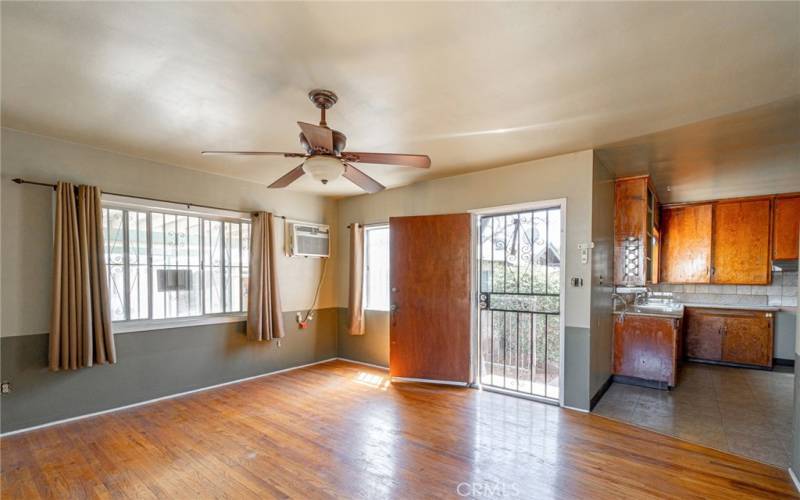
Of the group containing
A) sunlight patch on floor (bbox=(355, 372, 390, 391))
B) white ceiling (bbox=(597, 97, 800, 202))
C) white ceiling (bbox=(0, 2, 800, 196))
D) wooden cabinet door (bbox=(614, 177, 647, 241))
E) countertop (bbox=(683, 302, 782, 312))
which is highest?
white ceiling (bbox=(0, 2, 800, 196))

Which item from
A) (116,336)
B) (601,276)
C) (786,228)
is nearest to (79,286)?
(116,336)

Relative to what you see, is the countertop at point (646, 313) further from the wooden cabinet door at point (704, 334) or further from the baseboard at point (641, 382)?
the wooden cabinet door at point (704, 334)

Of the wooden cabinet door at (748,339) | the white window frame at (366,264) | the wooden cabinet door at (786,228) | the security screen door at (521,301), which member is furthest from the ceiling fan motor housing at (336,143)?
the wooden cabinet door at (786,228)

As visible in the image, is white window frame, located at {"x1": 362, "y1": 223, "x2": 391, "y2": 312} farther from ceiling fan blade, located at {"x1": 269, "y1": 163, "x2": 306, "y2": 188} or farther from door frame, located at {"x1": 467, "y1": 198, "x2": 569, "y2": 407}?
ceiling fan blade, located at {"x1": 269, "y1": 163, "x2": 306, "y2": 188}

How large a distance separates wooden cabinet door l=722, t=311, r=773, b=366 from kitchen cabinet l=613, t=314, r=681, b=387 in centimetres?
178

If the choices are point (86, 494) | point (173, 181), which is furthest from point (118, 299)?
point (86, 494)

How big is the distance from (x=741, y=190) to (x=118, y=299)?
7713 millimetres

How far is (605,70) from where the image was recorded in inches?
80.7

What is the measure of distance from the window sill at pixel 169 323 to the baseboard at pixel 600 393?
398 cm

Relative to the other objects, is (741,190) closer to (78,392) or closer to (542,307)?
(542,307)

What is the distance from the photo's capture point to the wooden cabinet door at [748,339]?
4891 millimetres

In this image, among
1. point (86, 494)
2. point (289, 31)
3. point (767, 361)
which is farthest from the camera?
point (767, 361)

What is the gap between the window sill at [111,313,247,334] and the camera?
353cm

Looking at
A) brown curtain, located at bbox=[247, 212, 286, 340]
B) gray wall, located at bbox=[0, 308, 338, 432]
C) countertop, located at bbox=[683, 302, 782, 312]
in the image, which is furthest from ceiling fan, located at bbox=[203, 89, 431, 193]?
countertop, located at bbox=[683, 302, 782, 312]
